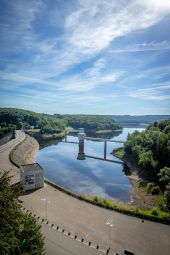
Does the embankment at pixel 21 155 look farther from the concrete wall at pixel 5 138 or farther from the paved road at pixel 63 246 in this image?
the paved road at pixel 63 246

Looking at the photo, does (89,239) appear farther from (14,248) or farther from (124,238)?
(14,248)

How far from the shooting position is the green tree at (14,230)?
53.0 ft

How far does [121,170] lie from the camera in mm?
72062

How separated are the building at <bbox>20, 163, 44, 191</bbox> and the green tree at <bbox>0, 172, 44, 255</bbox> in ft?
73.5

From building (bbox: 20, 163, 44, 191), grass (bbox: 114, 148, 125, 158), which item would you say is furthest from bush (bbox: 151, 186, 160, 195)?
grass (bbox: 114, 148, 125, 158)

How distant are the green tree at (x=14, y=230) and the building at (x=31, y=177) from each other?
22.4m

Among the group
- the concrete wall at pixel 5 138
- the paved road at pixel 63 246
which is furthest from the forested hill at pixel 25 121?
the paved road at pixel 63 246

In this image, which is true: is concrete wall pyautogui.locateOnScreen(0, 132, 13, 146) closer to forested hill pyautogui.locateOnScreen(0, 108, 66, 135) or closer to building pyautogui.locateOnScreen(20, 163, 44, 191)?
forested hill pyautogui.locateOnScreen(0, 108, 66, 135)

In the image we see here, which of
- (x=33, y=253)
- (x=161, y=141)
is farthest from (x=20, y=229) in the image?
(x=161, y=141)

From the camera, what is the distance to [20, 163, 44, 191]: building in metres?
41.8

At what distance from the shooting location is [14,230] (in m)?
17.5

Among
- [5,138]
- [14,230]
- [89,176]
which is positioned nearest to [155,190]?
[89,176]

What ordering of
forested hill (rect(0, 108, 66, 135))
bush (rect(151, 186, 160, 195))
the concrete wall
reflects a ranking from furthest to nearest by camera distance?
forested hill (rect(0, 108, 66, 135)), the concrete wall, bush (rect(151, 186, 160, 195))

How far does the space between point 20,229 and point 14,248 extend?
231 cm
